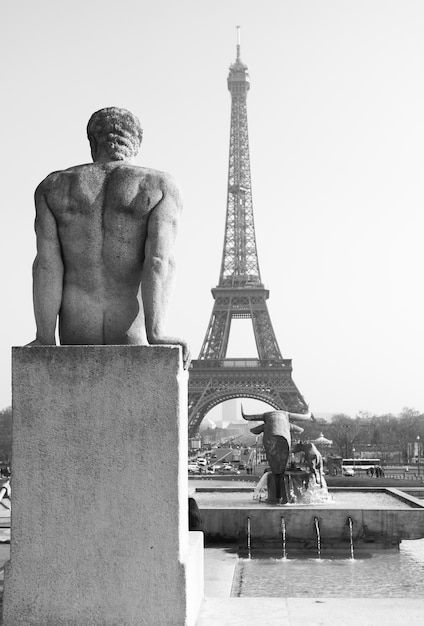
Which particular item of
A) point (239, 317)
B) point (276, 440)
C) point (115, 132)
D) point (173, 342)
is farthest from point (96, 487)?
point (239, 317)

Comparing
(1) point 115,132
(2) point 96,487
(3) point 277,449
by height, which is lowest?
(3) point 277,449

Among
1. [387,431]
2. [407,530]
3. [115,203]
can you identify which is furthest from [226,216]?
[115,203]

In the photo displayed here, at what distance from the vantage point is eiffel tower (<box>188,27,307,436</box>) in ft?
275

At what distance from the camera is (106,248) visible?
5121 millimetres

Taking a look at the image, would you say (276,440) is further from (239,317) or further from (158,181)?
(239,317)

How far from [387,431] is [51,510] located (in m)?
111

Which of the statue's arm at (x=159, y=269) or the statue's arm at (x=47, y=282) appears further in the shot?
the statue's arm at (x=47, y=282)

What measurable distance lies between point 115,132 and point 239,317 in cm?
8710

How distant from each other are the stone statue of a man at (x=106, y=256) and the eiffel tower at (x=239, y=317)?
7375cm

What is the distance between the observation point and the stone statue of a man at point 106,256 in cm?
509

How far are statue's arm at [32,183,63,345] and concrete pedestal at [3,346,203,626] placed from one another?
0.30 m

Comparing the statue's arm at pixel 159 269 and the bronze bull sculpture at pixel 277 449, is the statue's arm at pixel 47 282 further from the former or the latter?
the bronze bull sculpture at pixel 277 449

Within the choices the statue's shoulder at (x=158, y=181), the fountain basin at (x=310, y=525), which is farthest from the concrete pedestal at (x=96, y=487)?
the fountain basin at (x=310, y=525)

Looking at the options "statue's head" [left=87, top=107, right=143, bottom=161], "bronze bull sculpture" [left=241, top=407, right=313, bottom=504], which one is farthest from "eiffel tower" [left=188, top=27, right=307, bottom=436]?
"statue's head" [left=87, top=107, right=143, bottom=161]
